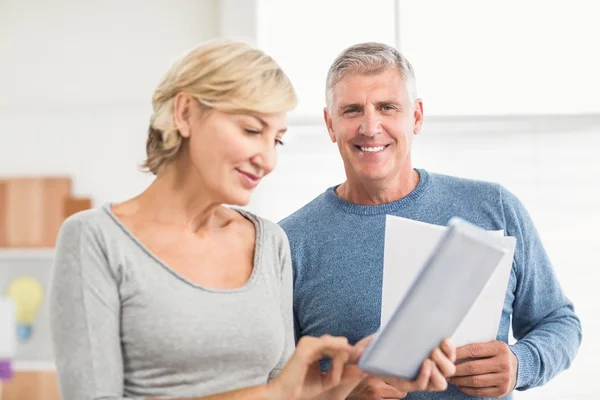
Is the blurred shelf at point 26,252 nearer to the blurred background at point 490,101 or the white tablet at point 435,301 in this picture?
the blurred background at point 490,101

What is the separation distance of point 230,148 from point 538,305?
3.21 ft

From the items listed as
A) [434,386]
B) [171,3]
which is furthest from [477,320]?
[171,3]

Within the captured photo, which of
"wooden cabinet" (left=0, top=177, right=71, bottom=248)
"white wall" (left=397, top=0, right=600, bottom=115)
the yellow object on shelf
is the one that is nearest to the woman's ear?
"white wall" (left=397, top=0, right=600, bottom=115)

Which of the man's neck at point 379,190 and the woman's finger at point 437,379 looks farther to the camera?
the man's neck at point 379,190

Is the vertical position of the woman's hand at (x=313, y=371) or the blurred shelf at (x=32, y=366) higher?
the woman's hand at (x=313, y=371)

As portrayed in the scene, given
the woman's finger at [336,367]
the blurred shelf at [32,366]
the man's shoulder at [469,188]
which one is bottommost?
the blurred shelf at [32,366]

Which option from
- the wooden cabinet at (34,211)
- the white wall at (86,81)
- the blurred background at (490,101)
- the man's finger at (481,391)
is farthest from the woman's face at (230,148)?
the wooden cabinet at (34,211)

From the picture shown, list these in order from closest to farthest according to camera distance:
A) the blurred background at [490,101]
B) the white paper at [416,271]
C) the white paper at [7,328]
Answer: the white paper at [416,271]
the blurred background at [490,101]
the white paper at [7,328]

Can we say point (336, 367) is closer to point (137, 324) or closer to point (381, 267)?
point (137, 324)

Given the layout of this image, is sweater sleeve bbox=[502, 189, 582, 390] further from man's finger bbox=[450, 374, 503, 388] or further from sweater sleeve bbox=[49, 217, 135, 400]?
sweater sleeve bbox=[49, 217, 135, 400]

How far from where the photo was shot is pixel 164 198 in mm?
1246

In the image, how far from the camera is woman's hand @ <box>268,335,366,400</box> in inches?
46.4

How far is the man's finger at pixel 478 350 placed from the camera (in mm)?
1484

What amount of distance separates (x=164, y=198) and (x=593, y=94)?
2.53 meters
